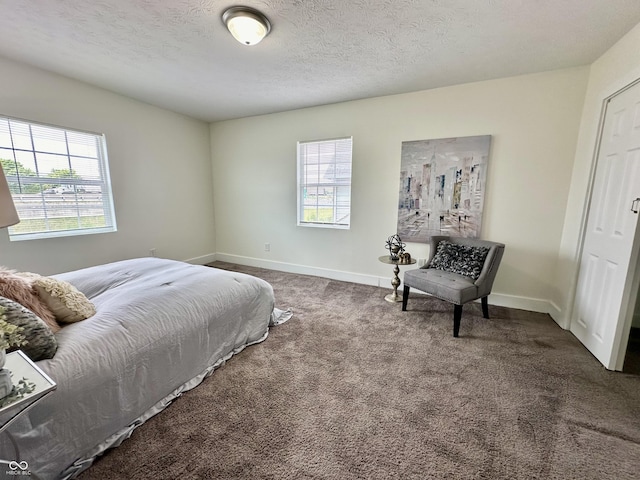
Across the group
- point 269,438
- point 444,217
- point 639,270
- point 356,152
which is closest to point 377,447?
point 269,438

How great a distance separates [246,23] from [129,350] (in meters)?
2.18

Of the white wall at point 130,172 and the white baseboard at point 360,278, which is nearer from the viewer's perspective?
the white wall at point 130,172

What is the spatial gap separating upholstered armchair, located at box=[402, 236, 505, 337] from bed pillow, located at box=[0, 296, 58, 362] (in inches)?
104

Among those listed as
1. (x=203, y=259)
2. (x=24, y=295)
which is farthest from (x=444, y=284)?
(x=203, y=259)

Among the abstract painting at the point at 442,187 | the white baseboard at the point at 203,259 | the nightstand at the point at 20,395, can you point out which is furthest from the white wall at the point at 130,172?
the abstract painting at the point at 442,187

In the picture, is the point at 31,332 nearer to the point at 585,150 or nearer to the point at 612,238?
the point at 612,238

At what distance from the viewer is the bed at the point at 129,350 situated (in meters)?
1.16

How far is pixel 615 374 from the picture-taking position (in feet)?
6.27

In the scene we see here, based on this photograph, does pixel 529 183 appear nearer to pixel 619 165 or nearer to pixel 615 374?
pixel 619 165

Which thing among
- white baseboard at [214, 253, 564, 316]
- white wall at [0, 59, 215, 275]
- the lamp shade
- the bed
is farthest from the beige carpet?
white wall at [0, 59, 215, 275]

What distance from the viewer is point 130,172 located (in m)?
3.60

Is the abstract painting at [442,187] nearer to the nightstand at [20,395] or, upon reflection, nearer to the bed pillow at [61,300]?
the bed pillow at [61,300]

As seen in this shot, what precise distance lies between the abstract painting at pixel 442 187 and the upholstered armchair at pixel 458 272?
0.27 metres

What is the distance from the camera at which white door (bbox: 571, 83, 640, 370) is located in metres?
1.89
